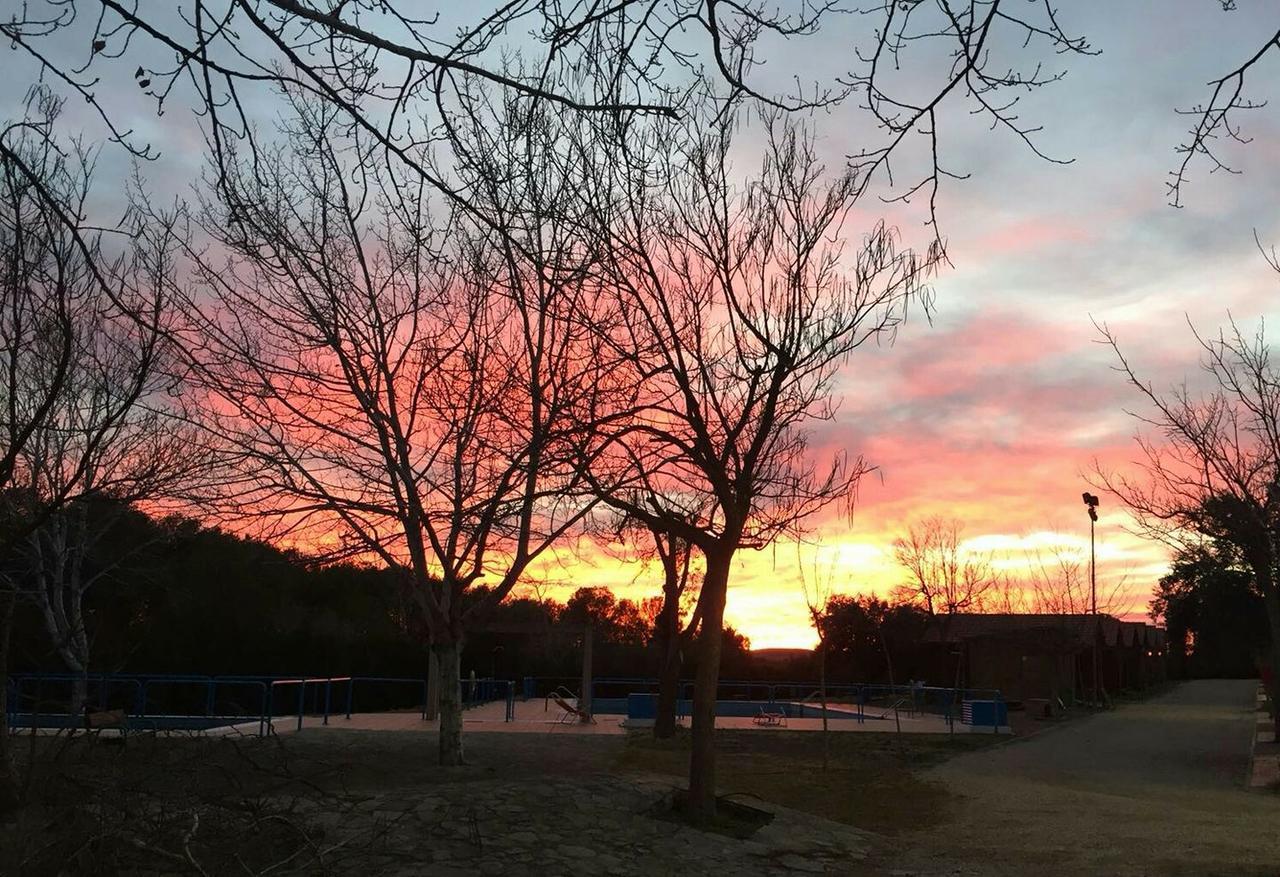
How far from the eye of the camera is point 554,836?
1012 cm

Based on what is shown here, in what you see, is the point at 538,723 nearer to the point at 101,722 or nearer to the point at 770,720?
the point at 770,720

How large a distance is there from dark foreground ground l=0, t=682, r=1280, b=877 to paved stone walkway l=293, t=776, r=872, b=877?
26 mm

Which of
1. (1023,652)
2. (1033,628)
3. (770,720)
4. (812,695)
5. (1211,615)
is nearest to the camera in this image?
(770,720)

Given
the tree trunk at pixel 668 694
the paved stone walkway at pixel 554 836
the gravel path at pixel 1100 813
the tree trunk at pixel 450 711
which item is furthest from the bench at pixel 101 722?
the tree trunk at pixel 668 694

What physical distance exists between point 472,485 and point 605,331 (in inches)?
151

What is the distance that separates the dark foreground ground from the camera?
5.42m

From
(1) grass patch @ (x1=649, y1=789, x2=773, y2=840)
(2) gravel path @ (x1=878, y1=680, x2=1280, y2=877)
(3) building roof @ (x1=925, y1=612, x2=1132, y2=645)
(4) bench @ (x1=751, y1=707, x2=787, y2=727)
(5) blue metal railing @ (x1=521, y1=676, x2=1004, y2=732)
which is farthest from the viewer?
(3) building roof @ (x1=925, y1=612, x2=1132, y2=645)

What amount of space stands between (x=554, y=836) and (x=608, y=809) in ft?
4.01

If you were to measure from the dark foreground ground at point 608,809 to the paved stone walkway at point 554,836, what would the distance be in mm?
26

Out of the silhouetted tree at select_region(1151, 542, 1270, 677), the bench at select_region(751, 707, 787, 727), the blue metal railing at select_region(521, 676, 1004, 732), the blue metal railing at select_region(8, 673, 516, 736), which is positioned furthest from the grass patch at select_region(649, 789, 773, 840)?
the blue metal railing at select_region(521, 676, 1004, 732)

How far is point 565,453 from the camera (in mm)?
11359

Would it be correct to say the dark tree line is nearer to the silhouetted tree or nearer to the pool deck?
the pool deck

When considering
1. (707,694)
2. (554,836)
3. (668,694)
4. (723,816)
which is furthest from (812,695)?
(554,836)

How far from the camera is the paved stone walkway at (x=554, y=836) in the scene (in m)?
9.19
